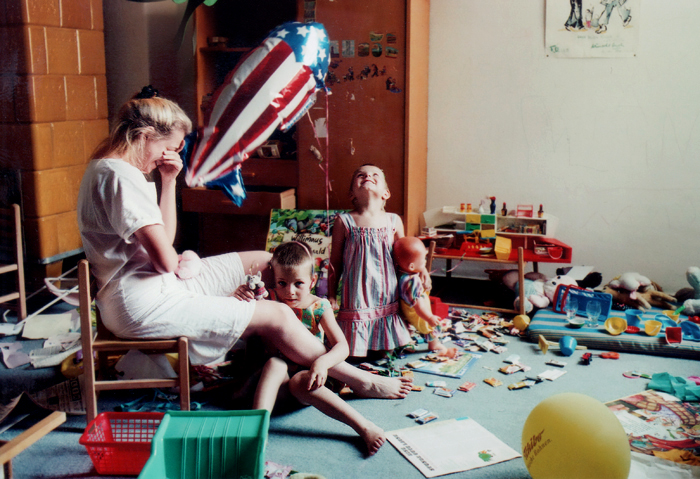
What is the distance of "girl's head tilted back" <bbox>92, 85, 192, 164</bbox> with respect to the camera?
1825 millimetres

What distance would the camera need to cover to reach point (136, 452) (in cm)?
171

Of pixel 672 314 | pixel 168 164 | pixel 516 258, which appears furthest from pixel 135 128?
pixel 672 314

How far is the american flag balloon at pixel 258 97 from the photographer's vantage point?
8.39 feet

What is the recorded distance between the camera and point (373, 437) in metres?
1.83

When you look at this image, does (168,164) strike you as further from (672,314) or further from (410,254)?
(672,314)

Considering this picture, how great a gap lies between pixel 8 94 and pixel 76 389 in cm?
166

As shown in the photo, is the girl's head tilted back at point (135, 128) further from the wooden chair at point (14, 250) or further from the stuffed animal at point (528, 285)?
the stuffed animal at point (528, 285)

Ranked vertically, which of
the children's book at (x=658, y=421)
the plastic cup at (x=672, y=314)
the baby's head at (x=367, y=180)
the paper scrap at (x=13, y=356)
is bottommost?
the children's book at (x=658, y=421)

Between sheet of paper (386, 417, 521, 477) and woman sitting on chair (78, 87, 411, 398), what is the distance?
394 millimetres

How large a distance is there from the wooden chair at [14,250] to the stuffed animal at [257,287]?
1443 millimetres

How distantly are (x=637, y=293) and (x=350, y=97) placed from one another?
170 cm

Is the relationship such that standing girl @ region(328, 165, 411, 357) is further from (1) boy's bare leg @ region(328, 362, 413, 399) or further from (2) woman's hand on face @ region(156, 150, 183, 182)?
(2) woman's hand on face @ region(156, 150, 183, 182)

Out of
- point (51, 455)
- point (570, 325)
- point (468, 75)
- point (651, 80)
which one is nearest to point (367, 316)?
point (570, 325)

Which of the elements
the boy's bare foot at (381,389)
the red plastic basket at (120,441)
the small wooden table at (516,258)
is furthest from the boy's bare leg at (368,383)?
the small wooden table at (516,258)
